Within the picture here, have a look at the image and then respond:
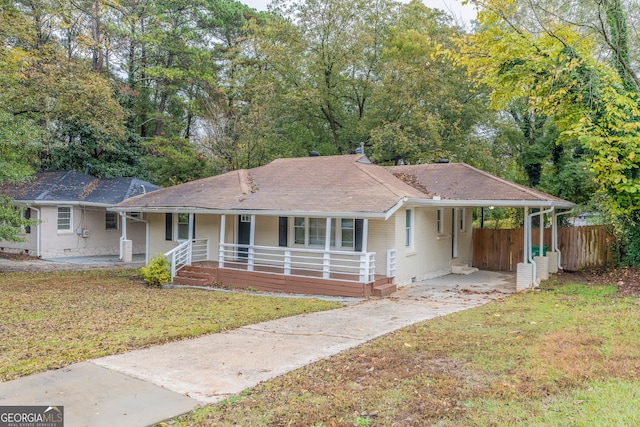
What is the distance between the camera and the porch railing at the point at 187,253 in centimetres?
1477

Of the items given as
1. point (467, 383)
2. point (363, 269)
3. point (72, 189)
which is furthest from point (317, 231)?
point (72, 189)

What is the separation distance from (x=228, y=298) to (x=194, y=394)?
6.92m

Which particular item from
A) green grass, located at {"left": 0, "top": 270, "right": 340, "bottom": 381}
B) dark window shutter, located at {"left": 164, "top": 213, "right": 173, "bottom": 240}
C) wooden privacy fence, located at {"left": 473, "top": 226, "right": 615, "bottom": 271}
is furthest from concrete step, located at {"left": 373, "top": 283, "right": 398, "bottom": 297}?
dark window shutter, located at {"left": 164, "top": 213, "right": 173, "bottom": 240}

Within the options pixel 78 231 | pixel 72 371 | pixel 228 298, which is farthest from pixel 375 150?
pixel 72 371

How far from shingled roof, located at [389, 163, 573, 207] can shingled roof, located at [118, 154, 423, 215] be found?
0.90m

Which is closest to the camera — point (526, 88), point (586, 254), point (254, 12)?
point (526, 88)

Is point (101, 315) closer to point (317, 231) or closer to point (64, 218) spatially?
point (317, 231)

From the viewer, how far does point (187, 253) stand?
596 inches

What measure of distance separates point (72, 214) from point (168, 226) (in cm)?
782

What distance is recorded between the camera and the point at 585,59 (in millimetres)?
12031

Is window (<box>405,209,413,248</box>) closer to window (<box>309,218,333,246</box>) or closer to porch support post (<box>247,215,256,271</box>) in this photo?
window (<box>309,218,333,246</box>)

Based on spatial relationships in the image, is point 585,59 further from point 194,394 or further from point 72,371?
point 72,371

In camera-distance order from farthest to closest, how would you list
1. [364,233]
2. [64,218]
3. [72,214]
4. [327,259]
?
[72,214], [64,218], [327,259], [364,233]

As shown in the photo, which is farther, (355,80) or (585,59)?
(355,80)
